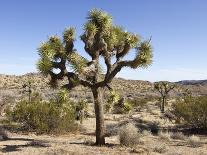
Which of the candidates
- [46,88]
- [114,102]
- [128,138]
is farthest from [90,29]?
[46,88]

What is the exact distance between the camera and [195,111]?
2091 centimetres

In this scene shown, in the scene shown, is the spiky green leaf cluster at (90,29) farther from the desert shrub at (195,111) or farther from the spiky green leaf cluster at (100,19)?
the desert shrub at (195,111)

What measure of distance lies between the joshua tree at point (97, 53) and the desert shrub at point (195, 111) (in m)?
7.67

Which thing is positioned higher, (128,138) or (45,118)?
(45,118)

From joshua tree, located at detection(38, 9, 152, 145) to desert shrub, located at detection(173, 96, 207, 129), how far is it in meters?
7.67

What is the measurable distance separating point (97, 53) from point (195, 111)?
8553 millimetres

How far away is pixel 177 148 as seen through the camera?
1488 cm

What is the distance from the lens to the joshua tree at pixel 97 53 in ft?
45.9

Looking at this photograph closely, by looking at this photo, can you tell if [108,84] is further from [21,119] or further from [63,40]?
[21,119]

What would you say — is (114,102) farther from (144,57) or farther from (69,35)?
(69,35)

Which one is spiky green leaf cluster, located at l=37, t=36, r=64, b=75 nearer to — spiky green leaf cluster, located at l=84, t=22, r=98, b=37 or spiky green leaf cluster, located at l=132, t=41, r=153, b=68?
spiky green leaf cluster, located at l=84, t=22, r=98, b=37

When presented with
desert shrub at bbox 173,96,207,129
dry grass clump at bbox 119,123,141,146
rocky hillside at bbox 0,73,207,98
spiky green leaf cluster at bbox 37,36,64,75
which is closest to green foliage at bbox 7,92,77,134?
dry grass clump at bbox 119,123,141,146

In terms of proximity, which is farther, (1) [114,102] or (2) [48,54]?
Result: (1) [114,102]

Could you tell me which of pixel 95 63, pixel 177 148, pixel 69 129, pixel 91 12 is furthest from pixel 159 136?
pixel 91 12
